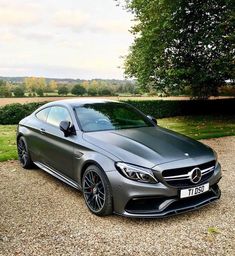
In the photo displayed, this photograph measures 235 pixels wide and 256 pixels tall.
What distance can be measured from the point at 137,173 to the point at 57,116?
2.38m

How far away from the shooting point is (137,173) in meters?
4.37

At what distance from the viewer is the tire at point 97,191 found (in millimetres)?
4559

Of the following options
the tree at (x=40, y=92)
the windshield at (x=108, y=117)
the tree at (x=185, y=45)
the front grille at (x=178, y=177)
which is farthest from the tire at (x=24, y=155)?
the tree at (x=40, y=92)

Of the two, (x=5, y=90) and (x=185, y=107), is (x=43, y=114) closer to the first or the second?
(x=185, y=107)

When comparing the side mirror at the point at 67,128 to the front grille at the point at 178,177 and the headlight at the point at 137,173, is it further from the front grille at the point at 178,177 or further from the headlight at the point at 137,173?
the front grille at the point at 178,177

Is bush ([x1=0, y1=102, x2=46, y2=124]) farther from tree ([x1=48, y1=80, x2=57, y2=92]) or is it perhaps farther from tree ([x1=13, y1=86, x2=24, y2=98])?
tree ([x1=13, y1=86, x2=24, y2=98])

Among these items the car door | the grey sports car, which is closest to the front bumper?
the grey sports car

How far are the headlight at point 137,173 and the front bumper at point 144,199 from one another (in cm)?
6

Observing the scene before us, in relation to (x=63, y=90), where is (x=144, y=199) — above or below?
below

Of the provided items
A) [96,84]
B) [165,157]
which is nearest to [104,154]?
[165,157]

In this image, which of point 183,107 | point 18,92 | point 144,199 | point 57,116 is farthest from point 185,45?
point 144,199

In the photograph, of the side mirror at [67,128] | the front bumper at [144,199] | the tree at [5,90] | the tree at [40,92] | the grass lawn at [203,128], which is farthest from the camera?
the tree at [5,90]

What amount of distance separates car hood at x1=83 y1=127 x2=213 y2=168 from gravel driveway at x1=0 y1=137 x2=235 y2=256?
0.82 meters

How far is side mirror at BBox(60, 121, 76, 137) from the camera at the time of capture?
5441 millimetres
